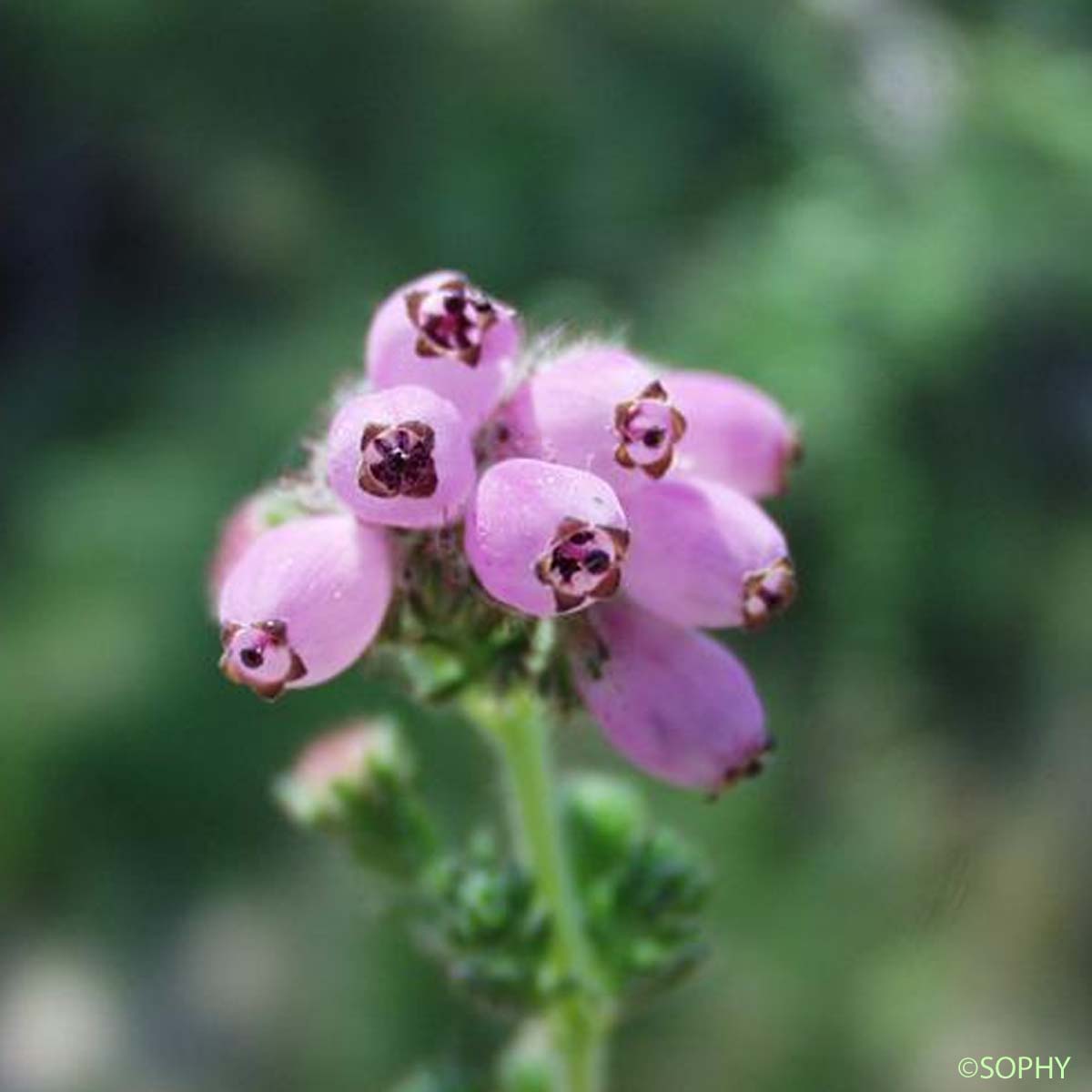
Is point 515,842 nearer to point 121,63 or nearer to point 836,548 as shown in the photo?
point 836,548

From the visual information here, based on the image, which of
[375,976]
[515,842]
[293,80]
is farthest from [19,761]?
[515,842]

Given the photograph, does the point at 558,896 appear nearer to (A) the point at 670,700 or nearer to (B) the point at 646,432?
(A) the point at 670,700

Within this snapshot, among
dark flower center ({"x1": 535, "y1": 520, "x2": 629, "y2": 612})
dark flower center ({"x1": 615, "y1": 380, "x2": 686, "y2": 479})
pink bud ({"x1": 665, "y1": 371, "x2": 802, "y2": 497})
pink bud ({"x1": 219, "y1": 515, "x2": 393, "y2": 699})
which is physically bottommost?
dark flower center ({"x1": 535, "y1": 520, "x2": 629, "y2": 612})

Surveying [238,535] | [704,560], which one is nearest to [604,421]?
[704,560]

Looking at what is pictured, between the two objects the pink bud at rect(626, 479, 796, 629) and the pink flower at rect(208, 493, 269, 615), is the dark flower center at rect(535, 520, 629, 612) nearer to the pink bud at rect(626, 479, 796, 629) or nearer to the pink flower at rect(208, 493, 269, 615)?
the pink bud at rect(626, 479, 796, 629)

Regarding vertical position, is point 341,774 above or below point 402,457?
above

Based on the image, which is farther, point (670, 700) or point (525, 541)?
point (670, 700)

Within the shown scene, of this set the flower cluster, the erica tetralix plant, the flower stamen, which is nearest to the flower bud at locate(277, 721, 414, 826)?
the erica tetralix plant
